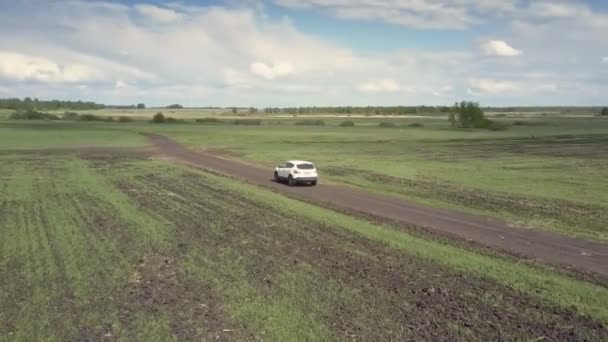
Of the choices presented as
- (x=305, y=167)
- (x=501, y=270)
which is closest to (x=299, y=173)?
Result: (x=305, y=167)

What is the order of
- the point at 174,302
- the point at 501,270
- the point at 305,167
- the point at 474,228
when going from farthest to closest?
1. the point at 305,167
2. the point at 474,228
3. the point at 501,270
4. the point at 174,302

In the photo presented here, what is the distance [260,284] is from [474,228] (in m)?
10.5

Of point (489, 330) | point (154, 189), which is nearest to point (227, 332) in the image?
point (489, 330)

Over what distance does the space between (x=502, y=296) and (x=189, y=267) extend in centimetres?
830

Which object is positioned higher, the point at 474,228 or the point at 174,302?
the point at 174,302

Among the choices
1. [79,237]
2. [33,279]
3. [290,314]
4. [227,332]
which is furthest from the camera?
[79,237]

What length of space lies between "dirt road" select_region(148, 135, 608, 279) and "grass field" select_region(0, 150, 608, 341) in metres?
1.71

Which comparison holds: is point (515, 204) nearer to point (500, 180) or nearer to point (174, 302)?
point (500, 180)

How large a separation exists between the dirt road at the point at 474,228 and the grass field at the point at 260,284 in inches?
67.1

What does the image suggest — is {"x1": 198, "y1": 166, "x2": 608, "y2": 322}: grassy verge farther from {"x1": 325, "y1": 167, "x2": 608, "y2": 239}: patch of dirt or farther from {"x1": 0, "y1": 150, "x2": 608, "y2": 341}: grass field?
{"x1": 325, "y1": 167, "x2": 608, "y2": 239}: patch of dirt

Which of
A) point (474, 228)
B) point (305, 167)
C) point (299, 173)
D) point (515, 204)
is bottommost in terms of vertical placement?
point (515, 204)

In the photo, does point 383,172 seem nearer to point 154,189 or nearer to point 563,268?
point 154,189

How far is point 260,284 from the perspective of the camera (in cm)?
1366

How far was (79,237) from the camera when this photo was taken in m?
18.8
